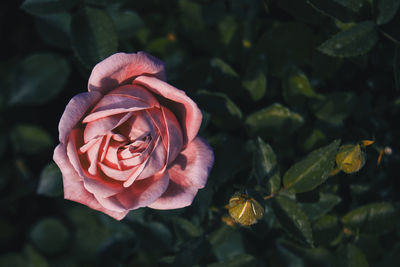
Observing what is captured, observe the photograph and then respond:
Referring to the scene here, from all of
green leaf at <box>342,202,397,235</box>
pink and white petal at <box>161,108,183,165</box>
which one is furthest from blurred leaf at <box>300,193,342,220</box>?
pink and white petal at <box>161,108,183,165</box>

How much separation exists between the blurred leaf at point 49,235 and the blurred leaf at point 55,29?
1.18 metres

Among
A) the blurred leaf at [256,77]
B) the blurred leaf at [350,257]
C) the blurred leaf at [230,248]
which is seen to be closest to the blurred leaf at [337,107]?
the blurred leaf at [256,77]

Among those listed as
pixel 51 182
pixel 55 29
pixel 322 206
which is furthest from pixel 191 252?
pixel 55 29

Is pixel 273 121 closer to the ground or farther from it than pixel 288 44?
closer to the ground

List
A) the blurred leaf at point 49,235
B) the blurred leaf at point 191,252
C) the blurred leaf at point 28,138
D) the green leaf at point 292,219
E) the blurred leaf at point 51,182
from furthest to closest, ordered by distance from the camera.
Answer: the blurred leaf at point 49,235
the blurred leaf at point 28,138
the blurred leaf at point 51,182
the blurred leaf at point 191,252
the green leaf at point 292,219

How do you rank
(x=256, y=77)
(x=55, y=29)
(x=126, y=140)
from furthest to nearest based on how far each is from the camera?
(x=55, y=29)
(x=256, y=77)
(x=126, y=140)

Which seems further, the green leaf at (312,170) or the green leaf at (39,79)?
the green leaf at (39,79)

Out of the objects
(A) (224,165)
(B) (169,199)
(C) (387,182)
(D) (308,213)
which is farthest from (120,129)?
(C) (387,182)

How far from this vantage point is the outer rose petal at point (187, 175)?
1.08 meters

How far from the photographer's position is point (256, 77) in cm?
142

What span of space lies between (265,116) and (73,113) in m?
0.74

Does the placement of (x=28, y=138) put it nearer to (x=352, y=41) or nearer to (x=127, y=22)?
(x=127, y=22)

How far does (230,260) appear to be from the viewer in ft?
4.50

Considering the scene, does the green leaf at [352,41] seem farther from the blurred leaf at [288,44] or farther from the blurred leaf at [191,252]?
the blurred leaf at [191,252]
